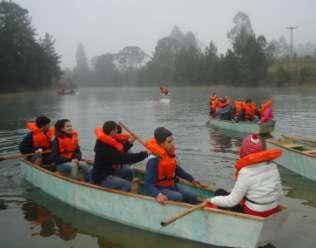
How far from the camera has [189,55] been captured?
293 feet

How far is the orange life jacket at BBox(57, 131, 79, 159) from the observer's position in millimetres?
9906

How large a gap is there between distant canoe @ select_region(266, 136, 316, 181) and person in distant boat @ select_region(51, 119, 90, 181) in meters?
4.69

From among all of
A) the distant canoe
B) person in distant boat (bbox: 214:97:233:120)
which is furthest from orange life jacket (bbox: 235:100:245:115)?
the distant canoe

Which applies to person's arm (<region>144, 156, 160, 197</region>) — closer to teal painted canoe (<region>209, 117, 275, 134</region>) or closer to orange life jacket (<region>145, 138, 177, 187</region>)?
orange life jacket (<region>145, 138, 177, 187</region>)

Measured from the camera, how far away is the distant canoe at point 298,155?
10.3m

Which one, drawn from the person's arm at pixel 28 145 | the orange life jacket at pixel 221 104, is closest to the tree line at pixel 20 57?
the orange life jacket at pixel 221 104

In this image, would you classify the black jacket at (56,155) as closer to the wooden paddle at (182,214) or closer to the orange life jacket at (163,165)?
the orange life jacket at (163,165)

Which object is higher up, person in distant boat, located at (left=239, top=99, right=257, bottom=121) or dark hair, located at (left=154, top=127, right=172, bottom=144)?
dark hair, located at (left=154, top=127, right=172, bottom=144)

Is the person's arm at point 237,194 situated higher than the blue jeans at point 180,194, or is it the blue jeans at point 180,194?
the person's arm at point 237,194

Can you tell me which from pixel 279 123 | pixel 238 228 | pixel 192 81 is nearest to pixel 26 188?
pixel 238 228

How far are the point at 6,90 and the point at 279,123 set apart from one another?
154 feet

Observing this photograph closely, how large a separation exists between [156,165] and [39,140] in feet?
14.7

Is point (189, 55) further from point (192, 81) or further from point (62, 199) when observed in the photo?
point (62, 199)

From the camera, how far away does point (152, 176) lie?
7.38 meters
